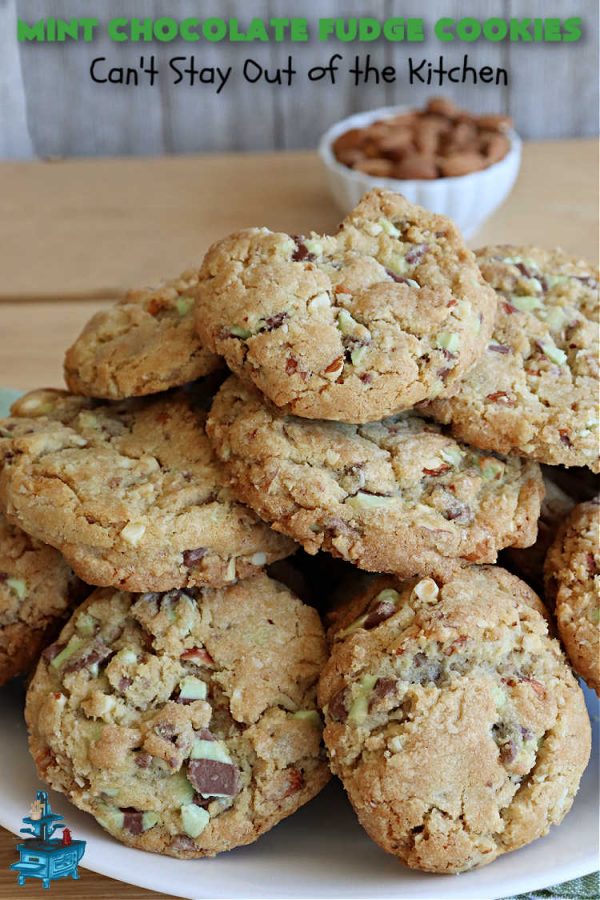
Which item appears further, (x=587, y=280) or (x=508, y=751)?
(x=587, y=280)

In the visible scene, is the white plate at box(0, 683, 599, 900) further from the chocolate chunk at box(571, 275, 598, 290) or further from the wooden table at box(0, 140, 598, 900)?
the wooden table at box(0, 140, 598, 900)

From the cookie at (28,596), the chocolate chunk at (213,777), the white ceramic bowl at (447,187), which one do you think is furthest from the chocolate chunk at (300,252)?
the white ceramic bowl at (447,187)

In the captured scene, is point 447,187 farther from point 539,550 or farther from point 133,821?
point 133,821

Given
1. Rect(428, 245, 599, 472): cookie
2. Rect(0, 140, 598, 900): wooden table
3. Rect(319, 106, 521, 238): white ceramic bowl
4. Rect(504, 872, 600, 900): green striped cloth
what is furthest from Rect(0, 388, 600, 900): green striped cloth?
Rect(319, 106, 521, 238): white ceramic bowl

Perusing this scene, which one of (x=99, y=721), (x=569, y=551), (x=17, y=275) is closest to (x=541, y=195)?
(x=17, y=275)

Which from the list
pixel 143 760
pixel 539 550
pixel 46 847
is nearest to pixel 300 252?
pixel 539 550

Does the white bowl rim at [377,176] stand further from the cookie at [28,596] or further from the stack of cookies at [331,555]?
the cookie at [28,596]

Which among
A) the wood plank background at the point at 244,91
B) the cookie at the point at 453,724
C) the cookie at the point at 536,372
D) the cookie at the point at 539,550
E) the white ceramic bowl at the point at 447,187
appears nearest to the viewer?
the cookie at the point at 453,724
